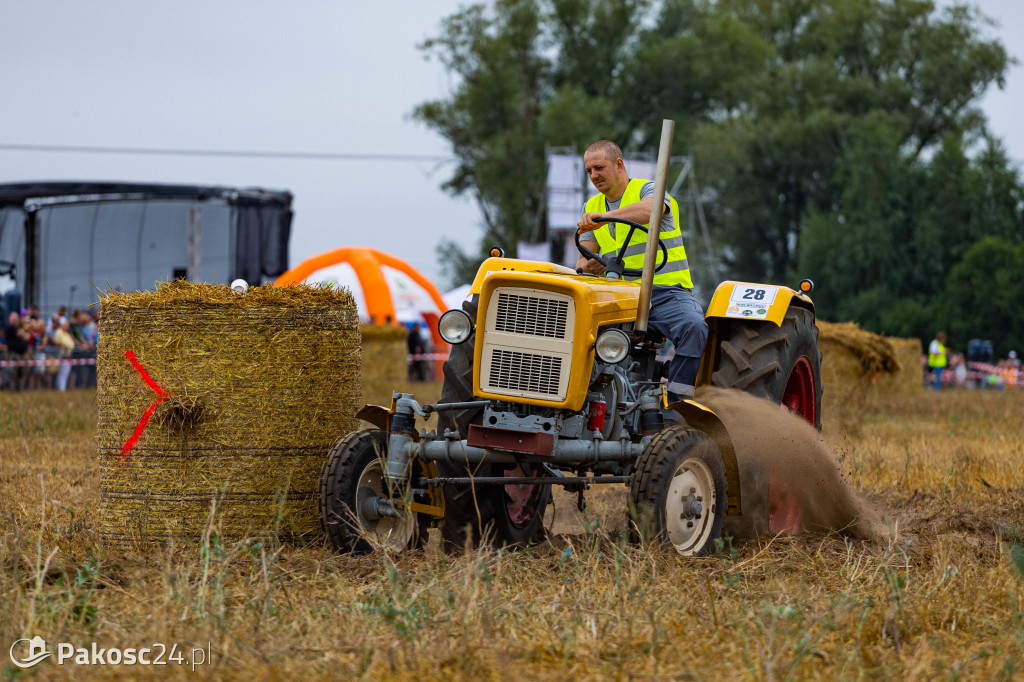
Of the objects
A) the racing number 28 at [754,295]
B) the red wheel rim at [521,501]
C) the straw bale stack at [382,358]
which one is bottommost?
the straw bale stack at [382,358]

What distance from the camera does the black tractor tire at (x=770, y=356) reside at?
6.34 metres

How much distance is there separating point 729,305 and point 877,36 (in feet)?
160

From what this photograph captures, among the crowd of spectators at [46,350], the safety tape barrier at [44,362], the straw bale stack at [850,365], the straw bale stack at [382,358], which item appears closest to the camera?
the straw bale stack at [850,365]

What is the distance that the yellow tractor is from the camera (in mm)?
5457

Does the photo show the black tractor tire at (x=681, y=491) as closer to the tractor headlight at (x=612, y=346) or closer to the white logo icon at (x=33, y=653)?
the tractor headlight at (x=612, y=346)

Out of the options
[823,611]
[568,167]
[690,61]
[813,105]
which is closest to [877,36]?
[813,105]

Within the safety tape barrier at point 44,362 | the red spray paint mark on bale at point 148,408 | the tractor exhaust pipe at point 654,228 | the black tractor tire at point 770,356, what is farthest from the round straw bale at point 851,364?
the safety tape barrier at point 44,362

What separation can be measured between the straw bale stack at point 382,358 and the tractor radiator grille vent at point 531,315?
1138 centimetres

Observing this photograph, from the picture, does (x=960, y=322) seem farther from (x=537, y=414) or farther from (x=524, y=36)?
(x=537, y=414)

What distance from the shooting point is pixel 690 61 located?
5125 centimetres

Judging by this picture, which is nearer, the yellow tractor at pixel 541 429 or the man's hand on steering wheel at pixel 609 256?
the yellow tractor at pixel 541 429

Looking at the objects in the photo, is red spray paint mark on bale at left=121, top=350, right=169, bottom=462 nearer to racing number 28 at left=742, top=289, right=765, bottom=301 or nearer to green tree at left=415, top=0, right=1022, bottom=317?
racing number 28 at left=742, top=289, right=765, bottom=301

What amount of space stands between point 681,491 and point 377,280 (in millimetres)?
21214

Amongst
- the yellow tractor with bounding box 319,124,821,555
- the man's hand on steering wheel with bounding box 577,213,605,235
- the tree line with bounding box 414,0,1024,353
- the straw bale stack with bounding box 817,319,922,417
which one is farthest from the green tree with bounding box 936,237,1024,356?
the yellow tractor with bounding box 319,124,821,555
